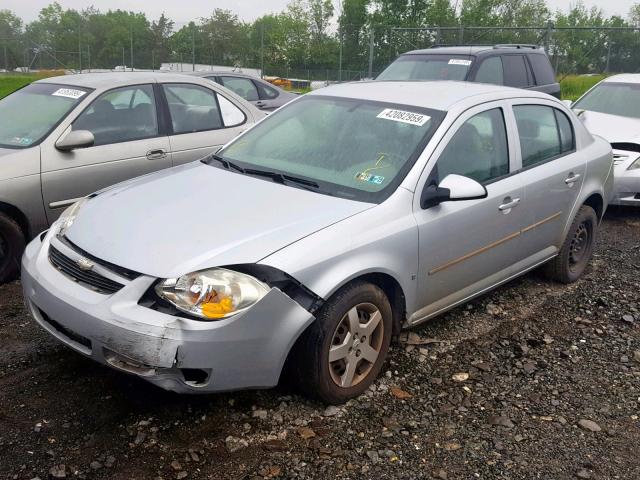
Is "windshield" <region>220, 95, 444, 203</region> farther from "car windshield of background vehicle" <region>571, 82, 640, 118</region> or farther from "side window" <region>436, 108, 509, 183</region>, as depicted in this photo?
"car windshield of background vehicle" <region>571, 82, 640, 118</region>

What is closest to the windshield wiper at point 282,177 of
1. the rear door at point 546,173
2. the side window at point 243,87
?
the rear door at point 546,173

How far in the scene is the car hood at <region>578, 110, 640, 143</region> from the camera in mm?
7372

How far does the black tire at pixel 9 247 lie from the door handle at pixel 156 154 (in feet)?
4.07

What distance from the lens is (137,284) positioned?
2.78m

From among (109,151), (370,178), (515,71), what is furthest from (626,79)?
(109,151)

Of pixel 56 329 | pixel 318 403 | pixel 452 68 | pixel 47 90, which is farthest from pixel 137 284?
pixel 452 68

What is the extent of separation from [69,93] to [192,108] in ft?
3.62

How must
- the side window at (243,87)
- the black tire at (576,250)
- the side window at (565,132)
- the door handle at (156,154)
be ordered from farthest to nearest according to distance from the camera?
the side window at (243,87), the door handle at (156,154), the black tire at (576,250), the side window at (565,132)

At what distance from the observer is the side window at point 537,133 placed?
170 inches

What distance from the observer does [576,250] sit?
205 inches

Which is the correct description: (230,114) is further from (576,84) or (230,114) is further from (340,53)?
(340,53)

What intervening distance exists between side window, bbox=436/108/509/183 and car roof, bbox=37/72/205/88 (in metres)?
3.14

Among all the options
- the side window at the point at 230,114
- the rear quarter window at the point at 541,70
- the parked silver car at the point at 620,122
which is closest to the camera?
the side window at the point at 230,114

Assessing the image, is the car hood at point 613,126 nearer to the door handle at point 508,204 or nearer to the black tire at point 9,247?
the door handle at point 508,204
